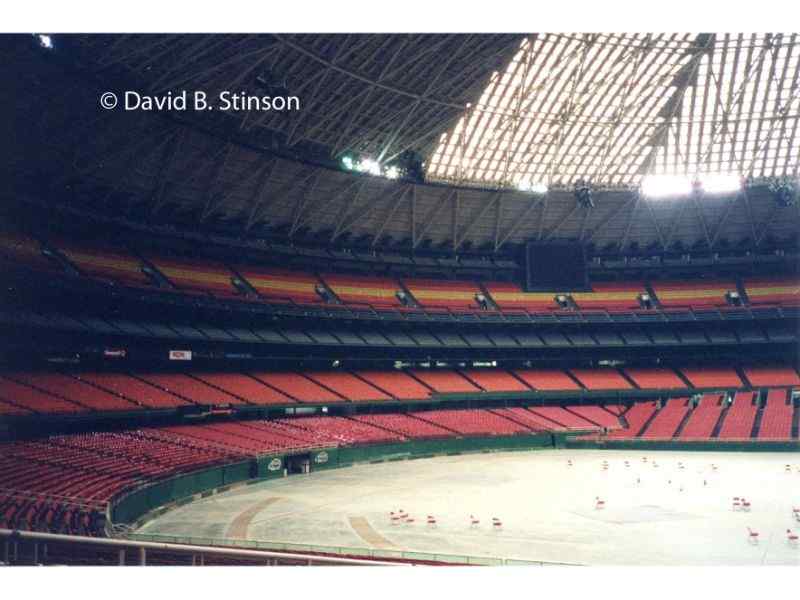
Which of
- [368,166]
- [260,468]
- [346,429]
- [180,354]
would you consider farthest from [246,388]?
[368,166]

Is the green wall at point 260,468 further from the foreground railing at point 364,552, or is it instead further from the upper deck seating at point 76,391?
the upper deck seating at point 76,391

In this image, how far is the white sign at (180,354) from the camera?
43.5 meters

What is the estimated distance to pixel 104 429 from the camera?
112 feet

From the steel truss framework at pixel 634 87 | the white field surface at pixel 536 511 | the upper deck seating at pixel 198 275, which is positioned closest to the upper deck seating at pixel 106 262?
the upper deck seating at pixel 198 275

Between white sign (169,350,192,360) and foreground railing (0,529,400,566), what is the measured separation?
1296 inches

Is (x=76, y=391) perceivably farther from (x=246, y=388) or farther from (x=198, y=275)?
(x=198, y=275)

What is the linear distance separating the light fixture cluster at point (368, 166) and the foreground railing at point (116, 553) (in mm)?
33576

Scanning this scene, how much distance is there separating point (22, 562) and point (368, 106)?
34.5m

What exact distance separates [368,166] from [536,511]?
26.2 m

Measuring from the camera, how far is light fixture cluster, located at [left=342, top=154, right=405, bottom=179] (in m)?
43.5

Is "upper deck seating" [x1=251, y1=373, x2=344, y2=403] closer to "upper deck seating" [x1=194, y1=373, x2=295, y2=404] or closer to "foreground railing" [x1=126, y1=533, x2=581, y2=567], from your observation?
"upper deck seating" [x1=194, y1=373, x2=295, y2=404]

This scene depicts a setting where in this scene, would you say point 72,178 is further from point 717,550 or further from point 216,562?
point 717,550

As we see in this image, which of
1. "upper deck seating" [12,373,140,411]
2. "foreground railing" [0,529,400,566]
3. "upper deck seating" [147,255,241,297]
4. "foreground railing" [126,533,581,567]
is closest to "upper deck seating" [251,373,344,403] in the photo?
"upper deck seating" [147,255,241,297]
